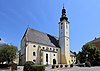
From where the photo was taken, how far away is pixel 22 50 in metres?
64.4

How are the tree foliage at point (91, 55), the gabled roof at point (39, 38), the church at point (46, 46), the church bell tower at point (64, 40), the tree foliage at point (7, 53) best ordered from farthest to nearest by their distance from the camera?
the church bell tower at point (64, 40), the gabled roof at point (39, 38), the church at point (46, 46), the tree foliage at point (91, 55), the tree foliage at point (7, 53)

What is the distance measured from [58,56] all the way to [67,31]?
11992 mm

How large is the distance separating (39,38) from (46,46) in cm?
424

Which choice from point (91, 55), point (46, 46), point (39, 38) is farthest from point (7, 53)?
point (91, 55)

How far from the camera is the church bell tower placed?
72.4 meters

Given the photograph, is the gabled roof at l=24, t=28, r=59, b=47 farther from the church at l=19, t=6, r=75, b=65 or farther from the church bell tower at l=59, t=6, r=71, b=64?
the church bell tower at l=59, t=6, r=71, b=64

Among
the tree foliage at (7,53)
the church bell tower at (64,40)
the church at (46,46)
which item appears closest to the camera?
the tree foliage at (7,53)

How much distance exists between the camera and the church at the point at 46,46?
6133 cm

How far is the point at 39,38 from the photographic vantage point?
6788 cm

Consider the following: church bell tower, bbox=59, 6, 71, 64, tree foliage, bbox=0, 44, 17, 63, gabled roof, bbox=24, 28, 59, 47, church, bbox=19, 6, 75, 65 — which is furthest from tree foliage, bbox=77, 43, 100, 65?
tree foliage, bbox=0, 44, 17, 63

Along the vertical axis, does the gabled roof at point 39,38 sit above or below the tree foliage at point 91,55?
above

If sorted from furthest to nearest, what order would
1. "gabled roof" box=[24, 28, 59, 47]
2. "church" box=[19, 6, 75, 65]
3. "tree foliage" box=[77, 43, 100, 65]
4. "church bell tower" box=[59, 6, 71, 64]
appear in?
1. "church bell tower" box=[59, 6, 71, 64]
2. "gabled roof" box=[24, 28, 59, 47]
3. "church" box=[19, 6, 75, 65]
4. "tree foliage" box=[77, 43, 100, 65]

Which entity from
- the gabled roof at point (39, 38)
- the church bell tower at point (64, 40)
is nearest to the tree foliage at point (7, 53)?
the gabled roof at point (39, 38)

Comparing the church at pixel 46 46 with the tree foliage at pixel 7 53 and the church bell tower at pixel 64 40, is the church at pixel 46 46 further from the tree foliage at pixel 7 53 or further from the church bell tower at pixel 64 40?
the tree foliage at pixel 7 53
